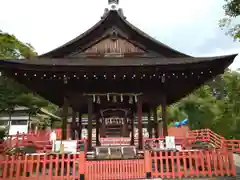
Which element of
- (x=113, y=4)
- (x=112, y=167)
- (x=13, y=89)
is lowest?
(x=112, y=167)

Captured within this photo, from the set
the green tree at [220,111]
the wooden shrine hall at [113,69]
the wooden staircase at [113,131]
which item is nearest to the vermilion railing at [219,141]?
the wooden shrine hall at [113,69]

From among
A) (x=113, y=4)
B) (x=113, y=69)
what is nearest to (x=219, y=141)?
(x=113, y=69)

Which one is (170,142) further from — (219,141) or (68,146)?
(219,141)

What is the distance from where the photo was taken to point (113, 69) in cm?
876

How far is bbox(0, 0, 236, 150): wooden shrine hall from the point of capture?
870 cm

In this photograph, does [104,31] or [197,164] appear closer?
[197,164]

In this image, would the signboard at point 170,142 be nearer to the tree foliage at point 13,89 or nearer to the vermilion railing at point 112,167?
the vermilion railing at point 112,167

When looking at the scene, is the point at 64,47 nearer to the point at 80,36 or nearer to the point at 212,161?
the point at 80,36

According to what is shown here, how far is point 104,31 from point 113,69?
4066mm

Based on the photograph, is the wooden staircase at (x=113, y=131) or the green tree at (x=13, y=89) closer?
the wooden staircase at (x=113, y=131)

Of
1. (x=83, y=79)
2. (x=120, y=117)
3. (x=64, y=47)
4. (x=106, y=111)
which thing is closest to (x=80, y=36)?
(x=64, y=47)

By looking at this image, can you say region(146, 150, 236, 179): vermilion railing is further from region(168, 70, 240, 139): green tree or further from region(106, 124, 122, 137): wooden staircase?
region(168, 70, 240, 139): green tree

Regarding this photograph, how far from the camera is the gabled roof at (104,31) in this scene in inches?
435

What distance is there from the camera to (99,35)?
11.7 meters
